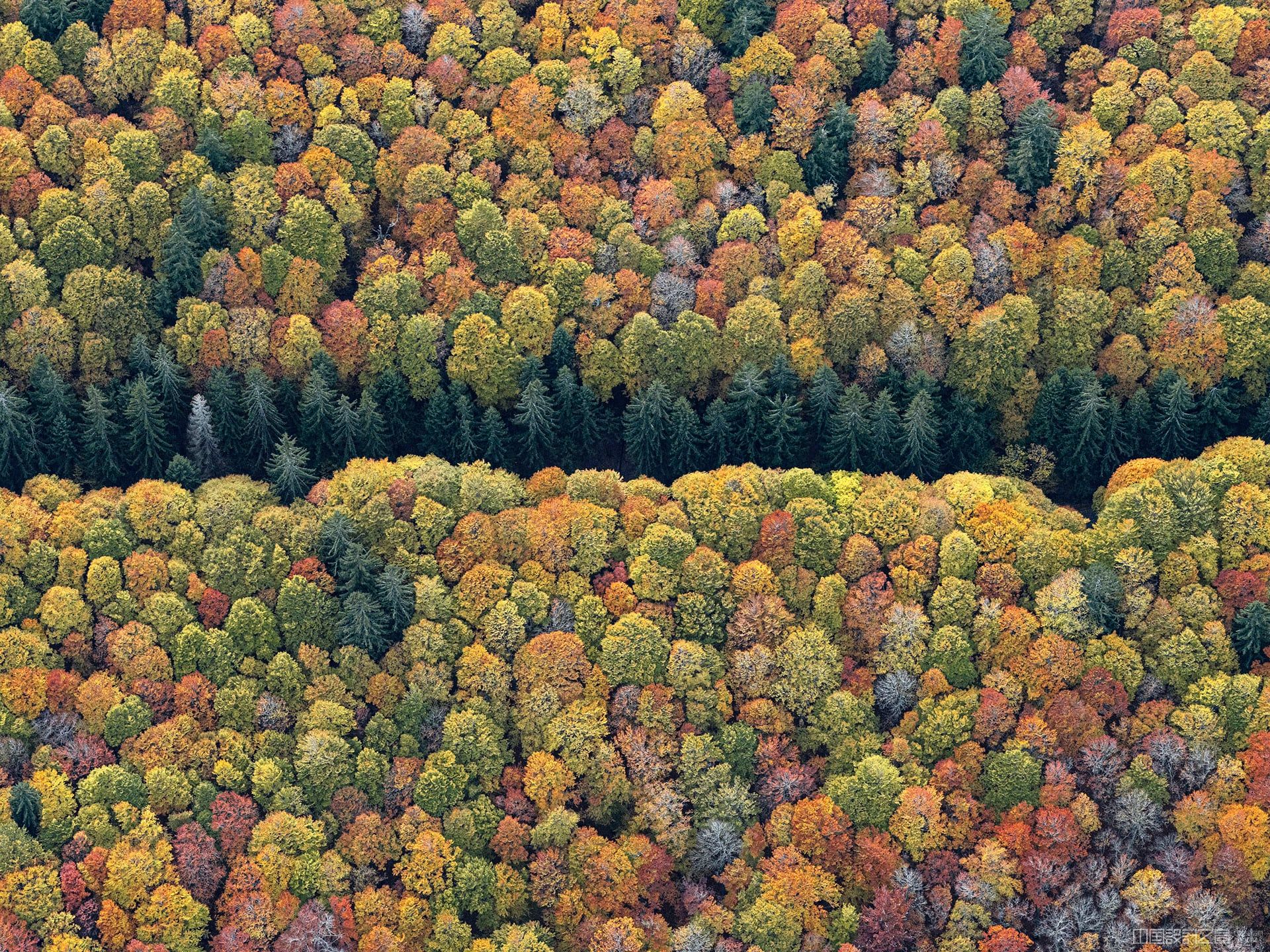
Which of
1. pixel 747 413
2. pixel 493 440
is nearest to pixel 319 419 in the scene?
pixel 493 440

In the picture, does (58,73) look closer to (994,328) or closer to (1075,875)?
(994,328)

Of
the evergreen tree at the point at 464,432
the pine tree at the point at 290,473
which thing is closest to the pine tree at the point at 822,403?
the evergreen tree at the point at 464,432

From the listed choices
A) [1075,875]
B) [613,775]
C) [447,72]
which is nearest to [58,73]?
[447,72]

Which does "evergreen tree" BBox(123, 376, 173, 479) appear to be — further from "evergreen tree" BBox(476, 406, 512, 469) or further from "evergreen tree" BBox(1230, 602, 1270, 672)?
"evergreen tree" BBox(1230, 602, 1270, 672)

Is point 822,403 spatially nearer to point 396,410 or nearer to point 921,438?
point 921,438

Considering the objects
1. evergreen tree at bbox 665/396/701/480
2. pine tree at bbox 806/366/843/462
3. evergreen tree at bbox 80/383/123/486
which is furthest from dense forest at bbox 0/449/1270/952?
pine tree at bbox 806/366/843/462

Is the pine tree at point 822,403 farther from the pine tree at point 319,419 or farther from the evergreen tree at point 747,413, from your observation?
the pine tree at point 319,419
